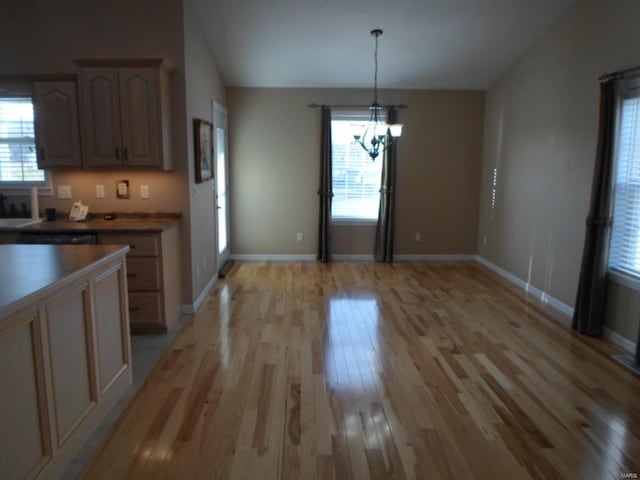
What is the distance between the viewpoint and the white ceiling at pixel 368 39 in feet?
15.3

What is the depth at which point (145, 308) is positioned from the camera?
4020mm

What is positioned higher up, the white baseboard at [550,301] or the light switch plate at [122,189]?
the light switch plate at [122,189]

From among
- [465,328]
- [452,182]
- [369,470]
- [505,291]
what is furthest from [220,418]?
[452,182]

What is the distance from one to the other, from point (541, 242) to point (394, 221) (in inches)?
90.2

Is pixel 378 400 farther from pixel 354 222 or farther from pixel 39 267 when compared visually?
pixel 354 222

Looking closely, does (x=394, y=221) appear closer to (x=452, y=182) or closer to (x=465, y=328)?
(x=452, y=182)

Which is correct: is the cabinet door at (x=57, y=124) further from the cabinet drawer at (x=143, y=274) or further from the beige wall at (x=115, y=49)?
the cabinet drawer at (x=143, y=274)

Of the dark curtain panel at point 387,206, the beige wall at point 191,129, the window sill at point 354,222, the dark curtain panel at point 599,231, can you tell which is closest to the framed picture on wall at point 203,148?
the beige wall at point 191,129

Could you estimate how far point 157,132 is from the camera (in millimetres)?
4051

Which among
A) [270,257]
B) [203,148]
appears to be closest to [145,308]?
[203,148]

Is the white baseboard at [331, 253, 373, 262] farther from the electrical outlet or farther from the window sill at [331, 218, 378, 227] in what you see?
the electrical outlet

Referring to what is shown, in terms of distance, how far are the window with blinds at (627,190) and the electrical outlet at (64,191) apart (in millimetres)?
4885

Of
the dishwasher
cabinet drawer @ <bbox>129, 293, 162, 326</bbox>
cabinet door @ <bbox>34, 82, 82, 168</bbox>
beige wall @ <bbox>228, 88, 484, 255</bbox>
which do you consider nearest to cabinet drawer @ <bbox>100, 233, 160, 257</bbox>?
the dishwasher

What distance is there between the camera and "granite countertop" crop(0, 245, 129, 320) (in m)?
1.87
